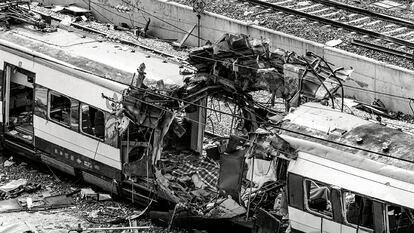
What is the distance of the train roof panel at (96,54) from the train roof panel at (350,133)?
3.14 meters

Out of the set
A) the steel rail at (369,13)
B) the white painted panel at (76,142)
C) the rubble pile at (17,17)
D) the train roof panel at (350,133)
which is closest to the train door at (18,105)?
the white painted panel at (76,142)

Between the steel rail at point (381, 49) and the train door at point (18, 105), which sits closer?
the train door at point (18, 105)

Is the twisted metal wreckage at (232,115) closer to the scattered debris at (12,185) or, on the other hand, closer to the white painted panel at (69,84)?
the white painted panel at (69,84)

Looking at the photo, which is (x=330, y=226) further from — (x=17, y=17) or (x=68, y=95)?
(x=17, y=17)

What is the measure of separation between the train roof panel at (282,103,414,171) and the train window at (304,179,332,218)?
741 mm

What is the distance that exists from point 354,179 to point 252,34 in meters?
11.8

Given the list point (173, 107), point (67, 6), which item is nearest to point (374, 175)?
point (173, 107)

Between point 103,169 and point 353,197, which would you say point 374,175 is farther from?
point 103,169

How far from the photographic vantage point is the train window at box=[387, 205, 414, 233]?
1738 centimetres

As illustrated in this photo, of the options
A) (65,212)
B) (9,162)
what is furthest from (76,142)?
(9,162)

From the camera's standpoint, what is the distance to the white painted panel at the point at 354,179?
56.3 ft

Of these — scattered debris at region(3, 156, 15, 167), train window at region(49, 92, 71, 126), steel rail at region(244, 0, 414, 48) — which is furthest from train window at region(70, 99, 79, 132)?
steel rail at region(244, 0, 414, 48)

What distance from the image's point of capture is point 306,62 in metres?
20.1

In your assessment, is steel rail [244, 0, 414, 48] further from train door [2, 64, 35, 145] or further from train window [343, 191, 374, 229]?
train window [343, 191, 374, 229]
